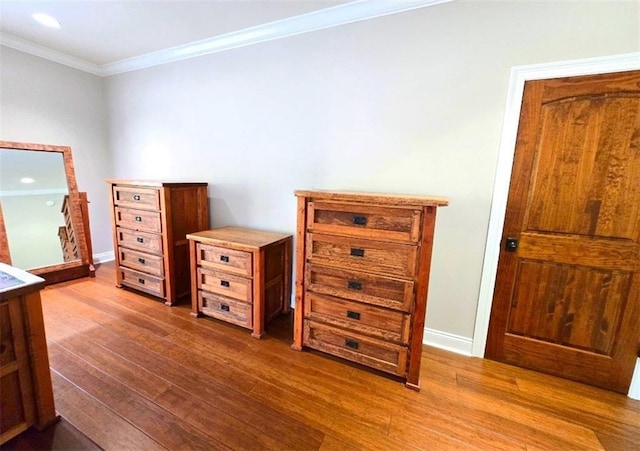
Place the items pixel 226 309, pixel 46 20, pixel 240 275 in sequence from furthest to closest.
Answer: pixel 46 20
pixel 226 309
pixel 240 275

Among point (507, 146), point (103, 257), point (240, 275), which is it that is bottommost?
point (103, 257)

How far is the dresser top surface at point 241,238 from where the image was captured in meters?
2.14

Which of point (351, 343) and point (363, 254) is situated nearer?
point (363, 254)

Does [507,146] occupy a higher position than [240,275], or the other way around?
[507,146]

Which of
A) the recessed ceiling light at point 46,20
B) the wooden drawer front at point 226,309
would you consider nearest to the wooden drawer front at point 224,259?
the wooden drawer front at point 226,309

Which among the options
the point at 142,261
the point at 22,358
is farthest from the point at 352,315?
the point at 142,261

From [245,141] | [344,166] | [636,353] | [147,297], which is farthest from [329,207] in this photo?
[147,297]

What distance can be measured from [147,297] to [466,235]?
3.03 m

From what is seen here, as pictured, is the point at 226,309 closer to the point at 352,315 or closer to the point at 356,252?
the point at 352,315

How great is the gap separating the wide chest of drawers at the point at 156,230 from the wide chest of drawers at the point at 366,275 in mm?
1440

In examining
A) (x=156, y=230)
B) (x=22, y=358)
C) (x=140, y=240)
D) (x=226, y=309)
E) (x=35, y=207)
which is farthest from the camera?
(x=35, y=207)

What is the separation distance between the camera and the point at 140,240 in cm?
271

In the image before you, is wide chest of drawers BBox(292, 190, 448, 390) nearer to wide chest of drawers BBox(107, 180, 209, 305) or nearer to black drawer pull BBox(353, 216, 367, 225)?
black drawer pull BBox(353, 216, 367, 225)

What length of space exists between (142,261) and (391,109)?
9.01 ft
